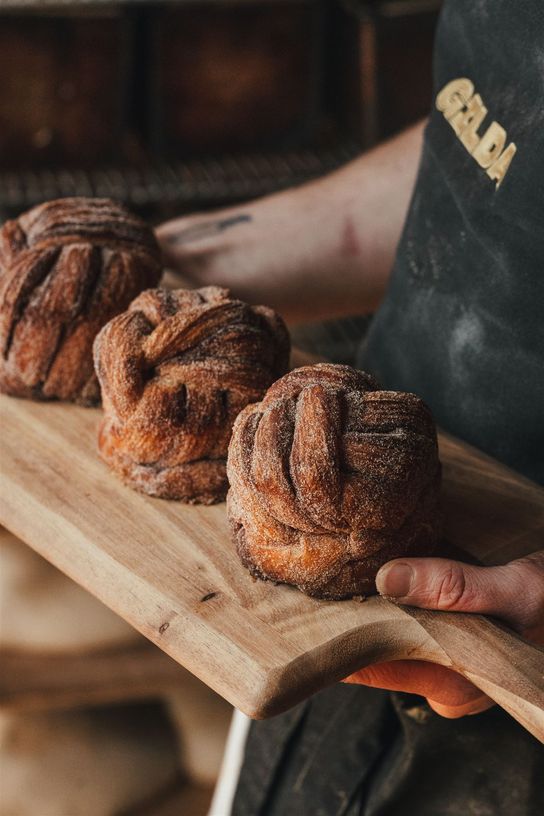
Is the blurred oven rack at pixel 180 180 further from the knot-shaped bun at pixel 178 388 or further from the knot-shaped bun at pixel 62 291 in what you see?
the knot-shaped bun at pixel 178 388

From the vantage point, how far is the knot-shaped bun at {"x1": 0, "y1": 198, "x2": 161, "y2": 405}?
231 centimetres

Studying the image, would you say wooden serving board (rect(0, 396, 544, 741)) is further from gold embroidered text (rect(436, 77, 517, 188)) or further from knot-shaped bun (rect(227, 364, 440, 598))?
gold embroidered text (rect(436, 77, 517, 188))

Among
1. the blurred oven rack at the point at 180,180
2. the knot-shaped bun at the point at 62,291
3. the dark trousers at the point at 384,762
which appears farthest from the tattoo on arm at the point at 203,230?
the blurred oven rack at the point at 180,180

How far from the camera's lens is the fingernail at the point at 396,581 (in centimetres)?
178

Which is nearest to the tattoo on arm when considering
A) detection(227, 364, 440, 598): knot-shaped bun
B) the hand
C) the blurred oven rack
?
detection(227, 364, 440, 598): knot-shaped bun

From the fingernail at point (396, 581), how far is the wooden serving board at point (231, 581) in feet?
0.16

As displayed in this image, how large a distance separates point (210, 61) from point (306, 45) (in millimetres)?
439

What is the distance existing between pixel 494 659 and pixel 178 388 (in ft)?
2.60

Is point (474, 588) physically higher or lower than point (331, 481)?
lower

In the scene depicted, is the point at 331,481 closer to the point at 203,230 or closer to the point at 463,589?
the point at 463,589

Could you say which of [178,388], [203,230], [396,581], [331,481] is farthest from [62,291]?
[396,581]

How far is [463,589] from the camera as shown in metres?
1.78

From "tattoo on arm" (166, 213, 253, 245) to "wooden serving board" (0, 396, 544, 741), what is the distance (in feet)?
2.45

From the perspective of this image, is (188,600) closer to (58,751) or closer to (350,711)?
(350,711)
